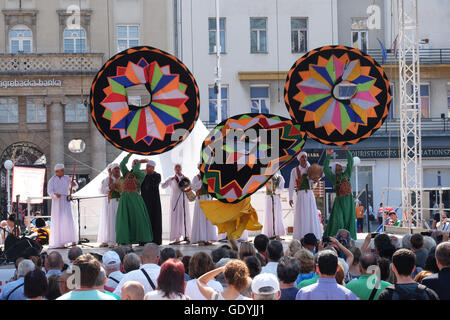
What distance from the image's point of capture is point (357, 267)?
273 inches

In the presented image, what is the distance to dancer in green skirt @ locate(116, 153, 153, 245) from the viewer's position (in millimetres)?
11711

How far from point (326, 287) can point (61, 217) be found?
8445 millimetres

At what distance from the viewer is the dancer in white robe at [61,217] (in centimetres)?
1255

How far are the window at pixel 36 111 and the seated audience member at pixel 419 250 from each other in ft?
79.1

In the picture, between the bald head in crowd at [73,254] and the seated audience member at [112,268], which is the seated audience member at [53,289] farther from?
the bald head in crowd at [73,254]

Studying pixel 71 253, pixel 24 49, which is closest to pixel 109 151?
pixel 24 49

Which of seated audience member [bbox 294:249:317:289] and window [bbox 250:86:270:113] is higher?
window [bbox 250:86:270:113]

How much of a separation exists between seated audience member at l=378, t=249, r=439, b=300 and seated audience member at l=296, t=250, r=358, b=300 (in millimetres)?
219

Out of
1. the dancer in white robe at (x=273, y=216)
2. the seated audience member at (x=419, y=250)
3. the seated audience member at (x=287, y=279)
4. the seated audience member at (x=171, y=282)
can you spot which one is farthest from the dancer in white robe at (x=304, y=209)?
the seated audience member at (x=171, y=282)

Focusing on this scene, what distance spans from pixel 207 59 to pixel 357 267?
70.2 feet

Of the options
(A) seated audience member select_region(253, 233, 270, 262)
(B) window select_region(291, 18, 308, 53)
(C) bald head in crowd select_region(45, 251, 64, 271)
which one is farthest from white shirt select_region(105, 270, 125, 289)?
(B) window select_region(291, 18, 308, 53)

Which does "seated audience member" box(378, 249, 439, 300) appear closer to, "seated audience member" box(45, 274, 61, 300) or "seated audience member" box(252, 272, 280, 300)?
"seated audience member" box(252, 272, 280, 300)

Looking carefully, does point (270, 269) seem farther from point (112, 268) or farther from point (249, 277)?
point (112, 268)
